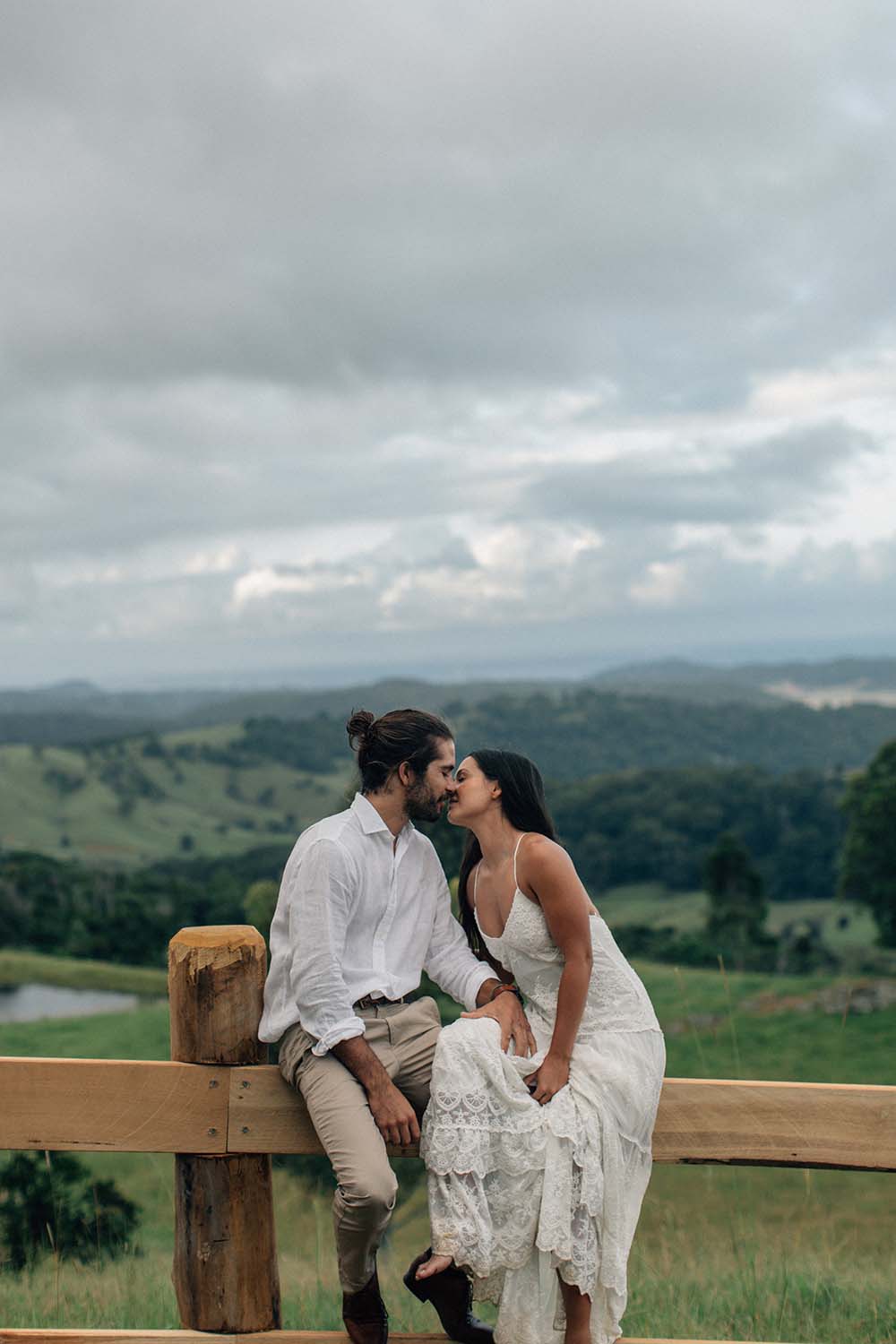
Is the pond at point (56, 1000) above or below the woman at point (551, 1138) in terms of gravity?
below

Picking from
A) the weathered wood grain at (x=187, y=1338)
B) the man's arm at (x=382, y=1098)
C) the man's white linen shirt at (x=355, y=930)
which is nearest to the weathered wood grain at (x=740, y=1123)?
the man's arm at (x=382, y=1098)

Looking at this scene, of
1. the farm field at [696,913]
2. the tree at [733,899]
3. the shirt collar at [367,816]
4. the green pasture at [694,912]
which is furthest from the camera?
the green pasture at [694,912]

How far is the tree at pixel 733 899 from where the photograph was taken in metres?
50.4

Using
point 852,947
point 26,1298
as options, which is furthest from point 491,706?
point 26,1298

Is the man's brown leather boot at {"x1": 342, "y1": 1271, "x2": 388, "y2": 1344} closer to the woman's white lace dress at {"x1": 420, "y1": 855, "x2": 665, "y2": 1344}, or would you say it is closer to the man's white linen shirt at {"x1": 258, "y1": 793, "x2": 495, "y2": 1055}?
the woman's white lace dress at {"x1": 420, "y1": 855, "x2": 665, "y2": 1344}

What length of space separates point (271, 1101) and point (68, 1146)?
64cm

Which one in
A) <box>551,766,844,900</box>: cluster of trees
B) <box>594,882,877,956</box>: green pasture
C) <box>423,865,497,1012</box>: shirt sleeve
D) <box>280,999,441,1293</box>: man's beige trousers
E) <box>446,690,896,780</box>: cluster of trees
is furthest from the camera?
<box>446,690,896,780</box>: cluster of trees

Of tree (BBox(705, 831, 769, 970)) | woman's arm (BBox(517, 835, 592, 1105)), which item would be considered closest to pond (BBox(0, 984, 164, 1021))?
tree (BBox(705, 831, 769, 970))

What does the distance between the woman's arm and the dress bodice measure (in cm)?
5

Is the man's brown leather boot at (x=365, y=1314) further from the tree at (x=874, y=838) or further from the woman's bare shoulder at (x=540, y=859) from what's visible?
the tree at (x=874, y=838)

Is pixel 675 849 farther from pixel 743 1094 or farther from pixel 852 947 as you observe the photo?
pixel 743 1094

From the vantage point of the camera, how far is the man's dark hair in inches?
153

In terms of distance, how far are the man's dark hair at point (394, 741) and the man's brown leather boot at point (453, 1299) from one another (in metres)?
1.44

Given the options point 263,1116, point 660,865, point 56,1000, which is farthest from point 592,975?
point 660,865
